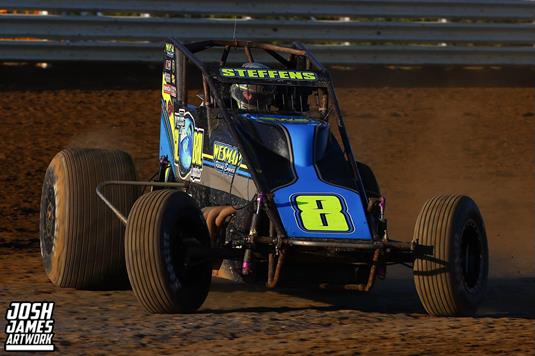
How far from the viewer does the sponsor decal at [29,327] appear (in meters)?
6.50

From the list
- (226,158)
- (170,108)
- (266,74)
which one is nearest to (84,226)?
(226,158)

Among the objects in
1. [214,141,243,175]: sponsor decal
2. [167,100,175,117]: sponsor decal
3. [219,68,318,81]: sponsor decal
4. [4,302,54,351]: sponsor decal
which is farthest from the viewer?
[167,100,175,117]: sponsor decal

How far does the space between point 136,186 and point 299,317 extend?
1.82 meters

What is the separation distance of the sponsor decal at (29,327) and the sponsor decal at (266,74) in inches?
76.9

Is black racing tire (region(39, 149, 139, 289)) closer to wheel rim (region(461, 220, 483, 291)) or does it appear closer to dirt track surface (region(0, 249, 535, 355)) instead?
dirt track surface (region(0, 249, 535, 355))

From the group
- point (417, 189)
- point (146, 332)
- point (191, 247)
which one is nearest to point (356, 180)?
point (191, 247)

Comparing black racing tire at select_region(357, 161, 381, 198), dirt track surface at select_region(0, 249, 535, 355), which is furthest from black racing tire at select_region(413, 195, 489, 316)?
black racing tire at select_region(357, 161, 381, 198)

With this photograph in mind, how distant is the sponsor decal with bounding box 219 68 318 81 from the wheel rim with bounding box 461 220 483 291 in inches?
63.9

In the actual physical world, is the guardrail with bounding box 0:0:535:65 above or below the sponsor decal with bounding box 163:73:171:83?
above

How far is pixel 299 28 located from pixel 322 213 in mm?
9318

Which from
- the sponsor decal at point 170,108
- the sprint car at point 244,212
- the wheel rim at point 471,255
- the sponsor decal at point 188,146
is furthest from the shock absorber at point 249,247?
the sponsor decal at point 170,108

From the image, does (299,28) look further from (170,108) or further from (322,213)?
(322,213)

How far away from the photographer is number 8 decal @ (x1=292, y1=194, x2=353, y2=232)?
7.48m

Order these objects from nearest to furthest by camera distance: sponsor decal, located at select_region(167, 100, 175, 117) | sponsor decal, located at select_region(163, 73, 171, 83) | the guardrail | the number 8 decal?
the number 8 decal, sponsor decal, located at select_region(167, 100, 175, 117), sponsor decal, located at select_region(163, 73, 171, 83), the guardrail
